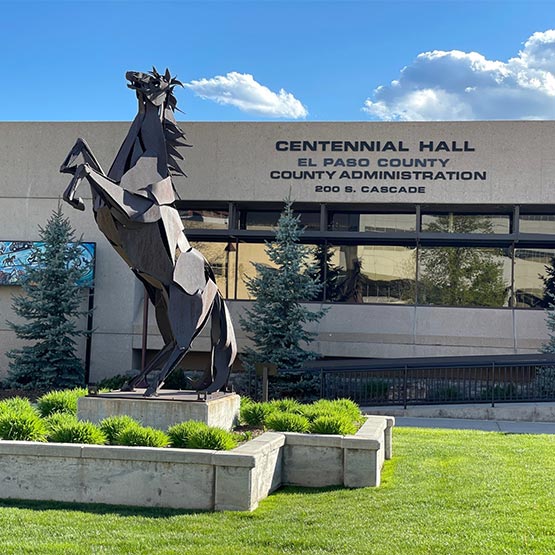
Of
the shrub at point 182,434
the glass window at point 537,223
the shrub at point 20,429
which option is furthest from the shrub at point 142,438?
the glass window at point 537,223

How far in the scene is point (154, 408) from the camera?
9.59 m

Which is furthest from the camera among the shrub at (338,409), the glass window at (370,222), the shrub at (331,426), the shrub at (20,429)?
the glass window at (370,222)

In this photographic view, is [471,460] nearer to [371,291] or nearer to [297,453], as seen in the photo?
[297,453]

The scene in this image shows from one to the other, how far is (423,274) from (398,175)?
3326mm

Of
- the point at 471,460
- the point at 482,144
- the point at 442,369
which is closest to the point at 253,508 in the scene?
the point at 471,460

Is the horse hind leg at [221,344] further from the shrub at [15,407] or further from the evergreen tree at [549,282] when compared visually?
the evergreen tree at [549,282]

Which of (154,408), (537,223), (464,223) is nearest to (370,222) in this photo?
(464,223)

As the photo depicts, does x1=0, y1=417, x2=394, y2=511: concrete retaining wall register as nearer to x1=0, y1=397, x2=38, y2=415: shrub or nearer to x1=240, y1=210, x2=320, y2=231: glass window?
x1=0, y1=397, x2=38, y2=415: shrub

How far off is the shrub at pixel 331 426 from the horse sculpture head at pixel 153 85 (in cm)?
509

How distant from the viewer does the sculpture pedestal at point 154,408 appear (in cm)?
950

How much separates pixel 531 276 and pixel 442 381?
6.07 metres

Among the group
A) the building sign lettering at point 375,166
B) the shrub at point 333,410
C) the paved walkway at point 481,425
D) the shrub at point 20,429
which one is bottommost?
the paved walkway at point 481,425

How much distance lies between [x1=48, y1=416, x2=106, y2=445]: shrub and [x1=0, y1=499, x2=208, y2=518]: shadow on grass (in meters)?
0.76

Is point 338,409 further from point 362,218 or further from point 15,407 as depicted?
point 362,218
